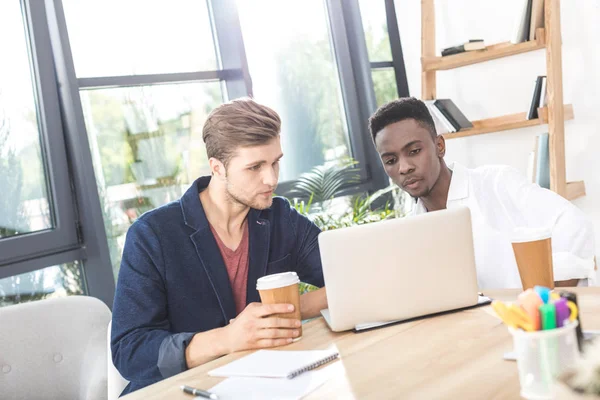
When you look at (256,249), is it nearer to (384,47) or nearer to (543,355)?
(543,355)

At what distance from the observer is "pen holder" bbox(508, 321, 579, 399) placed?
34.7 inches

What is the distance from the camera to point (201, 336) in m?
1.57

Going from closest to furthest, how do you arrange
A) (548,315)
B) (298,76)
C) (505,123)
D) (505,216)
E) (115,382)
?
(548,315) → (115,382) → (505,216) → (505,123) → (298,76)

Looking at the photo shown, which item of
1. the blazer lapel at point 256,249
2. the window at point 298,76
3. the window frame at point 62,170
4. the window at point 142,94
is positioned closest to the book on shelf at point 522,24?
the window at point 298,76

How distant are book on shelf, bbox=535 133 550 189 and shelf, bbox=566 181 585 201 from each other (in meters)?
0.11

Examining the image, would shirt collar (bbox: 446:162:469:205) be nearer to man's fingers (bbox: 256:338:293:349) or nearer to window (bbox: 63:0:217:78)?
man's fingers (bbox: 256:338:293:349)

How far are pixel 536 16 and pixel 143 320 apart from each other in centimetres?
291

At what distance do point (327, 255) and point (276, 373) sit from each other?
33cm

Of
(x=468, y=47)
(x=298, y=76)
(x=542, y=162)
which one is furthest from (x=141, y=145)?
(x=542, y=162)

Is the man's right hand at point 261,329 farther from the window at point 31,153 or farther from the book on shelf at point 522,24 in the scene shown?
the book on shelf at point 522,24

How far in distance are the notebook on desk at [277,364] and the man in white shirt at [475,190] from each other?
915 mm

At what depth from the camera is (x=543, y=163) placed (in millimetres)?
3805

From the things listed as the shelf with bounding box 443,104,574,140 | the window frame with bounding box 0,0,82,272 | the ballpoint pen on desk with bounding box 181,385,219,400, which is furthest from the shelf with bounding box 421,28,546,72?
the ballpoint pen on desk with bounding box 181,385,219,400

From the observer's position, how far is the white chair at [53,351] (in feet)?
6.48
